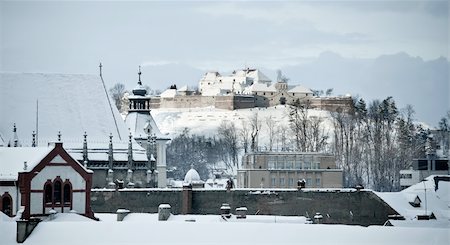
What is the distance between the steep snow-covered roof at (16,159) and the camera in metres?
62.1

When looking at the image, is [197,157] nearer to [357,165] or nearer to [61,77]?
[357,165]

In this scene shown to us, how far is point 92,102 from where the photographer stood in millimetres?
90438

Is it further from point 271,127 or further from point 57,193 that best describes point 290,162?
point 271,127

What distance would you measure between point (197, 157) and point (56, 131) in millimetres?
77492

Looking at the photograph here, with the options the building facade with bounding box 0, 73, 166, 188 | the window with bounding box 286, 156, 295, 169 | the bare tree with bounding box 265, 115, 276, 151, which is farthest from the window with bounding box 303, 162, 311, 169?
the bare tree with bounding box 265, 115, 276, 151

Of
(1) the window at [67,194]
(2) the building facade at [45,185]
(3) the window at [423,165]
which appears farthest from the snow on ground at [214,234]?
(3) the window at [423,165]

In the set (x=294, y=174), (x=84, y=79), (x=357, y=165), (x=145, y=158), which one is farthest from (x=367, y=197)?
(x=357, y=165)

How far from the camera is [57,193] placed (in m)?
60.6

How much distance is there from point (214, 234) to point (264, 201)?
3500 centimetres

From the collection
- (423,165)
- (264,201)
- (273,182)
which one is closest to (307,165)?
(273,182)

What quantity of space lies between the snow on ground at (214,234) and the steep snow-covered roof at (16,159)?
14103 mm

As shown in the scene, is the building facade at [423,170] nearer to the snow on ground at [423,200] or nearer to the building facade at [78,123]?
the snow on ground at [423,200]

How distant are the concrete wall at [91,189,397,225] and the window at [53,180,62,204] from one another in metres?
17.8

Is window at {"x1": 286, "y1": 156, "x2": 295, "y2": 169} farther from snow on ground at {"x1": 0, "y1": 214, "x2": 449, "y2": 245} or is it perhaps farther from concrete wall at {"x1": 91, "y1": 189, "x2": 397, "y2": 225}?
snow on ground at {"x1": 0, "y1": 214, "x2": 449, "y2": 245}
